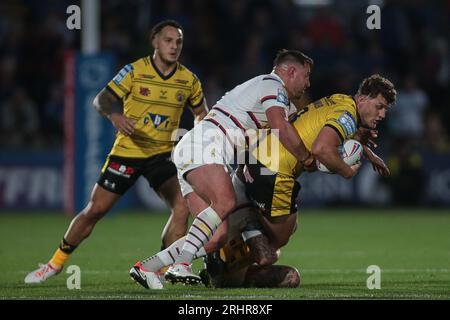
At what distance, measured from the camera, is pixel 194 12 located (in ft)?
63.8

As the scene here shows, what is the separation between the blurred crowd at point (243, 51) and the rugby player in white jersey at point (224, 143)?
30.2 ft

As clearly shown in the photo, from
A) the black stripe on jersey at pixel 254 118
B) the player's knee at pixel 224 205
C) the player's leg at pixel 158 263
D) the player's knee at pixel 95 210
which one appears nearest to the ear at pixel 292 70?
the black stripe on jersey at pixel 254 118

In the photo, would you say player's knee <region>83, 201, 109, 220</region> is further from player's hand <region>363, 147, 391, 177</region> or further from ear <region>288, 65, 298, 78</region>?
player's hand <region>363, 147, 391, 177</region>

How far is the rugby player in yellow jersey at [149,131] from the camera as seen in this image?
9.09 m

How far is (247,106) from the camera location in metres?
8.36

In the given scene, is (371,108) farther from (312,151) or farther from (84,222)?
(84,222)

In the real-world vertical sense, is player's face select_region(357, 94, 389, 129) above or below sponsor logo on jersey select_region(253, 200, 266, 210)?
above

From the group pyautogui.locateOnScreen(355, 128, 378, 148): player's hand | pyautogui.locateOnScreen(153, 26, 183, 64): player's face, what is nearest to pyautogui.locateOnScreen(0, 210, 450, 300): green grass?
pyautogui.locateOnScreen(355, 128, 378, 148): player's hand

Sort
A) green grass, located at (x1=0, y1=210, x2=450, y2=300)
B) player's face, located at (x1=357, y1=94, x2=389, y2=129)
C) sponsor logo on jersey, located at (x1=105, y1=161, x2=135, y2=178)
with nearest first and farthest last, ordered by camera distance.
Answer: green grass, located at (x1=0, y1=210, x2=450, y2=300)
player's face, located at (x1=357, y1=94, x2=389, y2=129)
sponsor logo on jersey, located at (x1=105, y1=161, x2=135, y2=178)

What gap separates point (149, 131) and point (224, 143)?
1.12m

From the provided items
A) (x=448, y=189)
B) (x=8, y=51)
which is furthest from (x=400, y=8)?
(x=8, y=51)

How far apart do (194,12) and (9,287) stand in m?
11.9

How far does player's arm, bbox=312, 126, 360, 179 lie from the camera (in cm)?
804

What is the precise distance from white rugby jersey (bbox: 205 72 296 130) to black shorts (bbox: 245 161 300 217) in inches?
16.6
